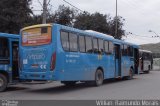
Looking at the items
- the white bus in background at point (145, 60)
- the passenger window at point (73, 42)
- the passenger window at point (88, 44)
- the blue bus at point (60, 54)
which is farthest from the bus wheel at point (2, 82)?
the white bus in background at point (145, 60)

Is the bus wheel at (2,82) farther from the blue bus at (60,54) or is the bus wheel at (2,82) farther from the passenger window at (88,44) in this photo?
the passenger window at (88,44)

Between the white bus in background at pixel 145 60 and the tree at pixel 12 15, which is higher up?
the tree at pixel 12 15

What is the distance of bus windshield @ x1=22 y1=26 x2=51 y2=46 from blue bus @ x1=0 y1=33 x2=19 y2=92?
2.28 feet

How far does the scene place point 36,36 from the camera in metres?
17.0

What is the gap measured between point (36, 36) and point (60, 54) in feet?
5.02

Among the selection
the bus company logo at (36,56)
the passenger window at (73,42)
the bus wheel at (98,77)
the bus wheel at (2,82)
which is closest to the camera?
the bus company logo at (36,56)

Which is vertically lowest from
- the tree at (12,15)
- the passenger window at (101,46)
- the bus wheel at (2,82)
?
the bus wheel at (2,82)

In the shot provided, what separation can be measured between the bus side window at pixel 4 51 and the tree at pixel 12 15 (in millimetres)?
11006

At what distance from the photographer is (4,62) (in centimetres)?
1689

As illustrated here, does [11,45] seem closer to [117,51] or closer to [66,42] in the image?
[66,42]

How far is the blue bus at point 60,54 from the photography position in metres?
16.3

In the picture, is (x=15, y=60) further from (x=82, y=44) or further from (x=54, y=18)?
(x=54, y=18)

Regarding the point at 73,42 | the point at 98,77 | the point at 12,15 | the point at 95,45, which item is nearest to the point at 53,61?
the point at 73,42

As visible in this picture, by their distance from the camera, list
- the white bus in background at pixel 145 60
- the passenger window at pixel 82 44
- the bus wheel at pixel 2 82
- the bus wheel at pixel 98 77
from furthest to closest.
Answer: the white bus in background at pixel 145 60, the bus wheel at pixel 98 77, the passenger window at pixel 82 44, the bus wheel at pixel 2 82
